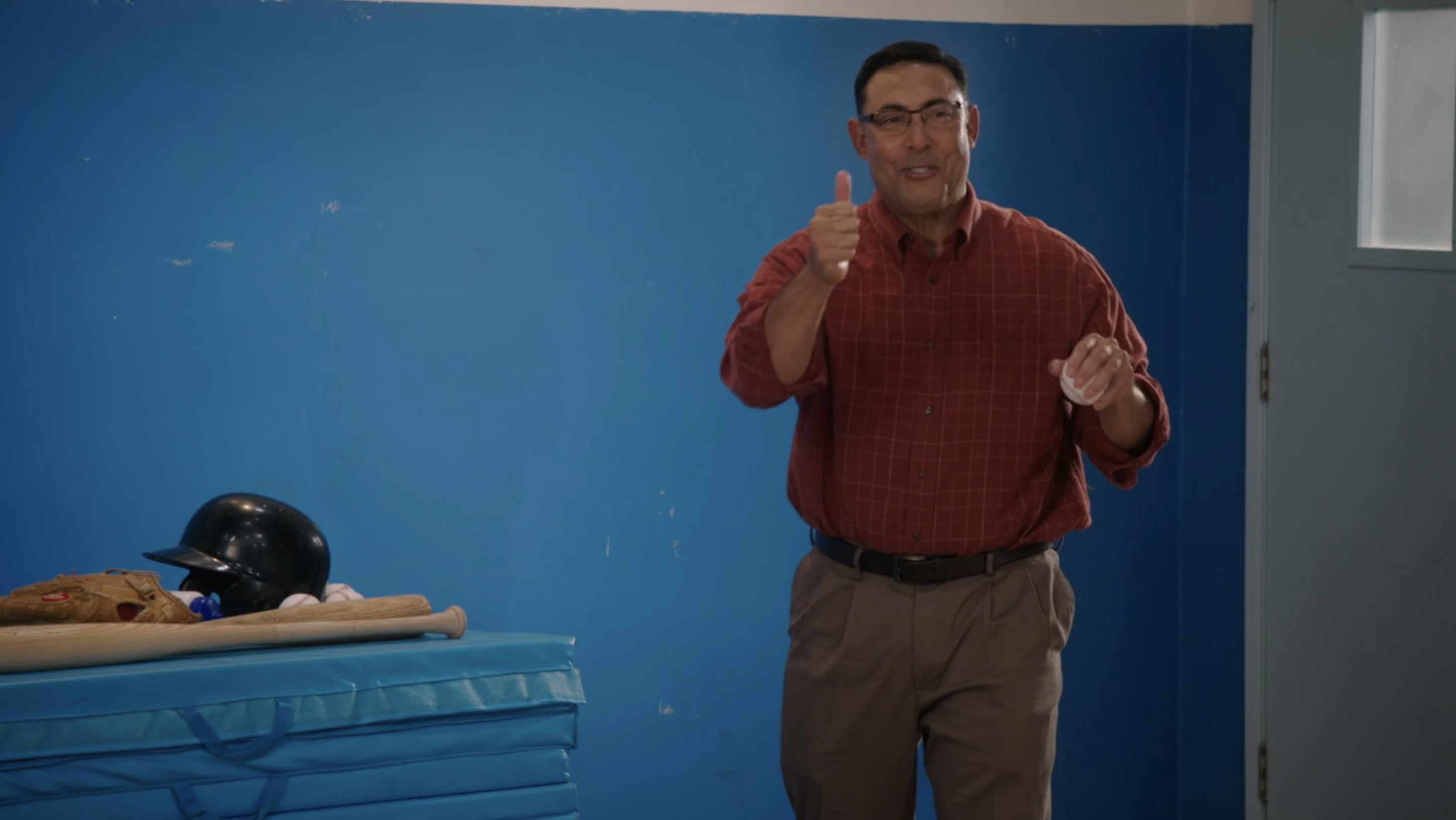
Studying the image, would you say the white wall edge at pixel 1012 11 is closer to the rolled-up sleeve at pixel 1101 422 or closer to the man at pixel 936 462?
the man at pixel 936 462

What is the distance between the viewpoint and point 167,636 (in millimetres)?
1835

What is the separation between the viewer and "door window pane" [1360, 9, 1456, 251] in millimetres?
2457

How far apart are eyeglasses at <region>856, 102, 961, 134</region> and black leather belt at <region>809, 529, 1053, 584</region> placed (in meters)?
0.61

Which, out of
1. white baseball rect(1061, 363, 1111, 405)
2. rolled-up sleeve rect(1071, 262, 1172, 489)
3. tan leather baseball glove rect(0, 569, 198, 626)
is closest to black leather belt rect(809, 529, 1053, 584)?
rolled-up sleeve rect(1071, 262, 1172, 489)

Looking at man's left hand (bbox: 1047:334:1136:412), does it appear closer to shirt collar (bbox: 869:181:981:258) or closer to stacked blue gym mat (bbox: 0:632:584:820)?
shirt collar (bbox: 869:181:981:258)

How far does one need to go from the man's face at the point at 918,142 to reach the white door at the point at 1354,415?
0.93 meters

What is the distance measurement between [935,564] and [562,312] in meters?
1.16

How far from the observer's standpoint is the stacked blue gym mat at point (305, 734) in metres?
1.70

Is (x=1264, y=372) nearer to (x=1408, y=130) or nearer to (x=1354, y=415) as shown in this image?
(x=1354, y=415)

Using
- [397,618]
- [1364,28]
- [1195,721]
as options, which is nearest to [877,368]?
[397,618]

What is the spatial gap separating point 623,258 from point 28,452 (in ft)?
3.91

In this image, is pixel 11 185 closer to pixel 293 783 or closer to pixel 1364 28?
pixel 293 783

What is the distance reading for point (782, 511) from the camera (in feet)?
10.3

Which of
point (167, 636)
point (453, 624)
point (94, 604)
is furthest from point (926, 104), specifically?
point (94, 604)
